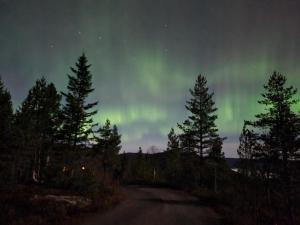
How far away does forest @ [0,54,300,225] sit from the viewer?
18734 millimetres

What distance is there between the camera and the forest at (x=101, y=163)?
61.5 ft

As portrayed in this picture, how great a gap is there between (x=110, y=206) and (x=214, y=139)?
22.2m

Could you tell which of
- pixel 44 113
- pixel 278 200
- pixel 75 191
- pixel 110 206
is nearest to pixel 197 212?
pixel 110 206

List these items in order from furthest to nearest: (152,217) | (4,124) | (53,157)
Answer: (53,157)
(4,124)
(152,217)

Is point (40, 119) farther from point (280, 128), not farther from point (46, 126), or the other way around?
point (280, 128)

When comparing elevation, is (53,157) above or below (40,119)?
below

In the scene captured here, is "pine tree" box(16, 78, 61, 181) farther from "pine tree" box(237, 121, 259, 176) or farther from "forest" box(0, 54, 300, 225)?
"pine tree" box(237, 121, 259, 176)

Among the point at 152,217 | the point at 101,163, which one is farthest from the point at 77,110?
the point at 152,217

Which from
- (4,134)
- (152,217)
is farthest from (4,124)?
(152,217)

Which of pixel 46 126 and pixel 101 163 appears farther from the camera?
pixel 46 126

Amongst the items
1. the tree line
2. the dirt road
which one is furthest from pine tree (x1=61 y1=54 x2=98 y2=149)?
the dirt road

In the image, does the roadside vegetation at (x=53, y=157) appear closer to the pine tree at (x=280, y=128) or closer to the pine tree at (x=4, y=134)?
the pine tree at (x=4, y=134)

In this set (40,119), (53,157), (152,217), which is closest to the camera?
(152,217)

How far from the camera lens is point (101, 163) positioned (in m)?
33.6
